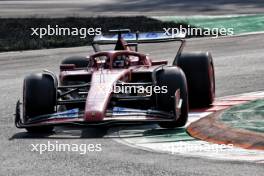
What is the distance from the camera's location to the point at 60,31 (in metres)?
27.6

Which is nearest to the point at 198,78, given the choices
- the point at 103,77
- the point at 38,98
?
the point at 103,77

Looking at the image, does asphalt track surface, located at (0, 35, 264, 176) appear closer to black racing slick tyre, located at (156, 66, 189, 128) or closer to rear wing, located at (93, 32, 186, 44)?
black racing slick tyre, located at (156, 66, 189, 128)

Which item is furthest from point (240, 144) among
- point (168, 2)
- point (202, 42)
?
point (168, 2)

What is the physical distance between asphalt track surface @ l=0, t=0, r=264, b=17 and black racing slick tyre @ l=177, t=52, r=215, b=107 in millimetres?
17824

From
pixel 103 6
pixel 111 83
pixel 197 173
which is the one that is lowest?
pixel 197 173

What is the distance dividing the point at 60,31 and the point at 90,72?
14.0m

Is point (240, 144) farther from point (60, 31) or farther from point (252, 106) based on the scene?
point (60, 31)

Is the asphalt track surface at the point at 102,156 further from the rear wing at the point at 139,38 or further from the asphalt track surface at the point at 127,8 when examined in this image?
the asphalt track surface at the point at 127,8

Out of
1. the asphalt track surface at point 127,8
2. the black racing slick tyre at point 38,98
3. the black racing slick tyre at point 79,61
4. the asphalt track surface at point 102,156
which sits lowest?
the asphalt track surface at point 102,156

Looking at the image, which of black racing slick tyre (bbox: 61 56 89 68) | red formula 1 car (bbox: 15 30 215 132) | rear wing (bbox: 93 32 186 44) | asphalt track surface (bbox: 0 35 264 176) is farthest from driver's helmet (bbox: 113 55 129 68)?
asphalt track surface (bbox: 0 35 264 176)

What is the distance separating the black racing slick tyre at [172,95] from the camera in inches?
488

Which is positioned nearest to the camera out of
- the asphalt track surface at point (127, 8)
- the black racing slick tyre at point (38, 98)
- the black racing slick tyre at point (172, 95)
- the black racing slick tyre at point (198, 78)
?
the black racing slick tyre at point (172, 95)

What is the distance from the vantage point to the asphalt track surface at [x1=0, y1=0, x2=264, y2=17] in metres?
34.3

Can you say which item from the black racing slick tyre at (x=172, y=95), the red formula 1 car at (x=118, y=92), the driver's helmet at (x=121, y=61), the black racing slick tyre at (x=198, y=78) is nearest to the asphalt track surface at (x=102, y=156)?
the red formula 1 car at (x=118, y=92)
